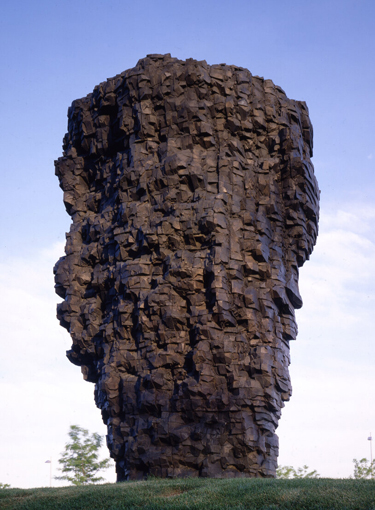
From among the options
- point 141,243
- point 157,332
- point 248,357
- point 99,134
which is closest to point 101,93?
point 99,134

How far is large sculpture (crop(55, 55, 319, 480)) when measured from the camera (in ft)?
77.2

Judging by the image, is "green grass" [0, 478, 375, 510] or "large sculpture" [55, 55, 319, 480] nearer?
"green grass" [0, 478, 375, 510]

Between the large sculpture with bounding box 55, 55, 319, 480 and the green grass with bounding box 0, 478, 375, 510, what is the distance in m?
3.55

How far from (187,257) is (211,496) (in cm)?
1016

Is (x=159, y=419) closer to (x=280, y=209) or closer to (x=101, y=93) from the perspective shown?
(x=280, y=209)

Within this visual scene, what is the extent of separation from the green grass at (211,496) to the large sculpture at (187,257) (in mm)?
3545

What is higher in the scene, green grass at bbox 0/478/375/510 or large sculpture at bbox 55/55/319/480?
large sculpture at bbox 55/55/319/480

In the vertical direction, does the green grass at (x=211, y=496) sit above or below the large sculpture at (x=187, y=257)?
below

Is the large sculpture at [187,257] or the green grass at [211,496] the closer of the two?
the green grass at [211,496]

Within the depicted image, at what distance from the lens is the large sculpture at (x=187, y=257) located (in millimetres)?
23531

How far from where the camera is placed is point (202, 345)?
23.8m

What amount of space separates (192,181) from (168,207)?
1403mm

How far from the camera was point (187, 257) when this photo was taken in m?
25.2

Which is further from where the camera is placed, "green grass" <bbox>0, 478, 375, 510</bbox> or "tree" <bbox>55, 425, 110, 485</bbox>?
"tree" <bbox>55, 425, 110, 485</bbox>
